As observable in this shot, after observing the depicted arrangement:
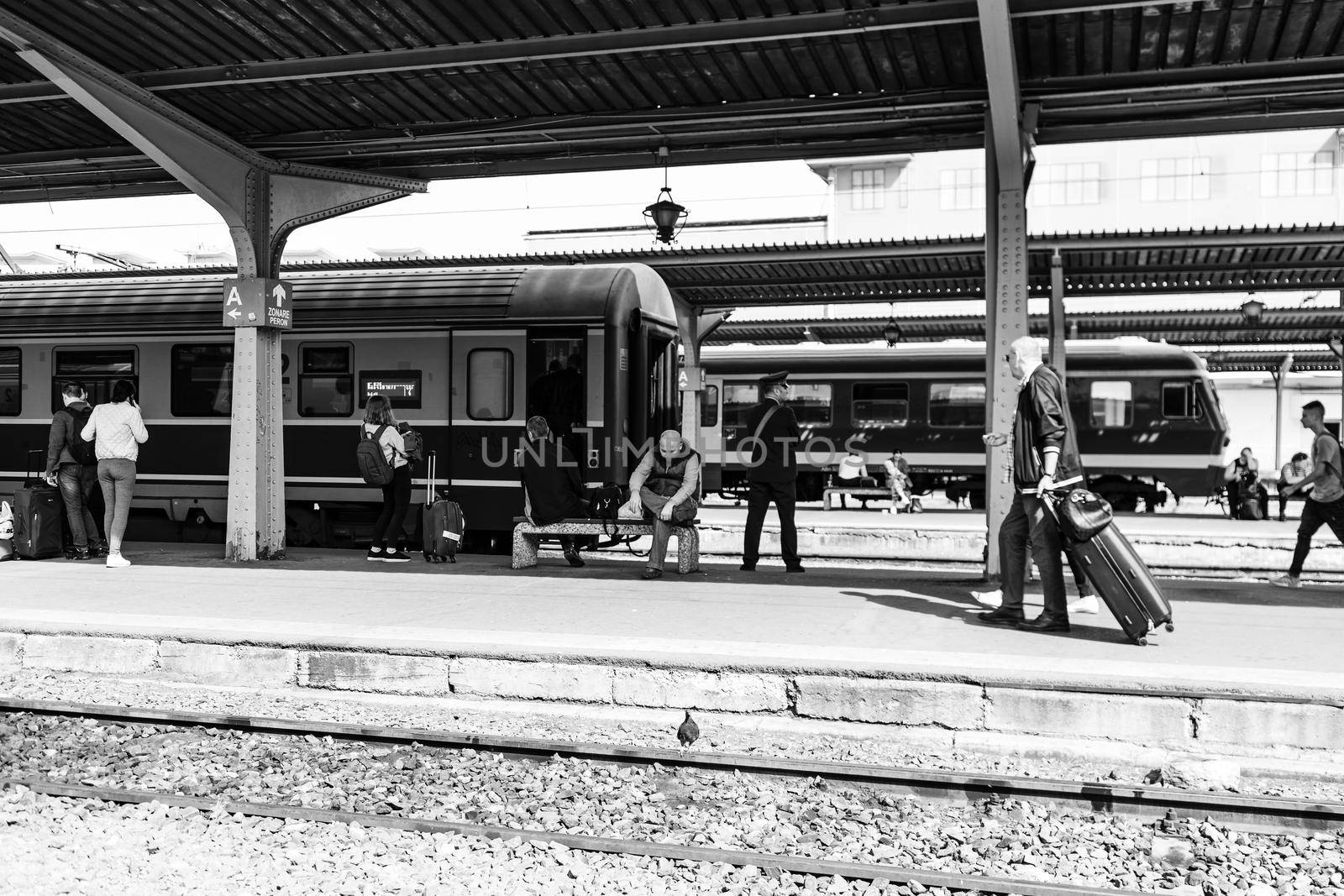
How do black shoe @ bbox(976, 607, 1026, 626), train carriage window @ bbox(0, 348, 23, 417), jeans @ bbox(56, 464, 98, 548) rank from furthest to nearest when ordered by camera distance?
train carriage window @ bbox(0, 348, 23, 417) → jeans @ bbox(56, 464, 98, 548) → black shoe @ bbox(976, 607, 1026, 626)

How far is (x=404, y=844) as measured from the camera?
4488 mm

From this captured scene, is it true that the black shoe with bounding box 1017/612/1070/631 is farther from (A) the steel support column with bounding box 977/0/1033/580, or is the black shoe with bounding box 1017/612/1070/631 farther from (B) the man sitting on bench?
(B) the man sitting on bench

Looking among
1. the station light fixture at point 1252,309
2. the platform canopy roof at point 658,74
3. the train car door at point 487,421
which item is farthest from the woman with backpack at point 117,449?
the station light fixture at point 1252,309

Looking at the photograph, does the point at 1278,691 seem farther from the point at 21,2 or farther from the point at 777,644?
the point at 21,2

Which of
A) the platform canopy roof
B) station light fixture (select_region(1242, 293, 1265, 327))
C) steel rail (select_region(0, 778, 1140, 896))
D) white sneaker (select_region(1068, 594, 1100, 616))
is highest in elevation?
the platform canopy roof

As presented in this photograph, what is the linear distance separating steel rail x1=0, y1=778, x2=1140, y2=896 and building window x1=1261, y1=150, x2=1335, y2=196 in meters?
42.0

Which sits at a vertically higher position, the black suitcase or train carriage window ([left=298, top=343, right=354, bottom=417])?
train carriage window ([left=298, top=343, right=354, bottom=417])

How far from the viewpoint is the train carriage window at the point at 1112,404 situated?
21.7 metres

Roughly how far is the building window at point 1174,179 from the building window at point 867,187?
30.7 feet

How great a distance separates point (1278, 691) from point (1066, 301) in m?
21.8

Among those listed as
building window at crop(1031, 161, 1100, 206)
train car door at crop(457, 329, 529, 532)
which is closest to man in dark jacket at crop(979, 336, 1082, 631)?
train car door at crop(457, 329, 529, 532)

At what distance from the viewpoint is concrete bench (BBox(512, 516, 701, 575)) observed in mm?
10500

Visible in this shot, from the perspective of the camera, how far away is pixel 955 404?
22641 mm

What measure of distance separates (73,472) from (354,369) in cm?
303
